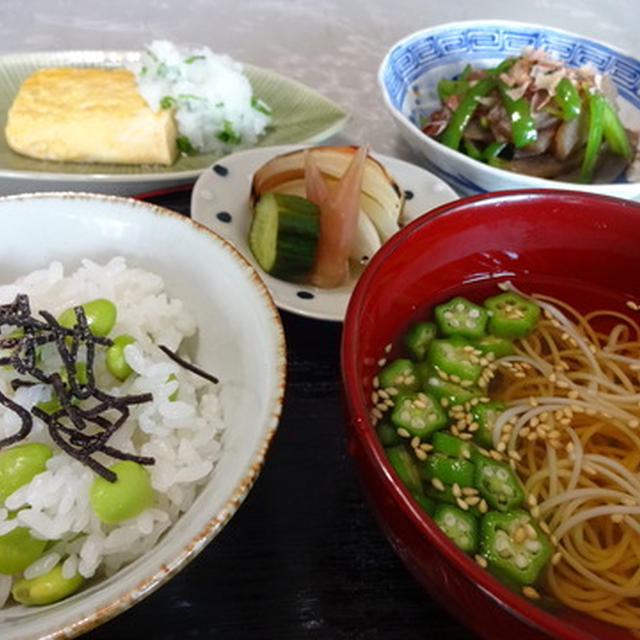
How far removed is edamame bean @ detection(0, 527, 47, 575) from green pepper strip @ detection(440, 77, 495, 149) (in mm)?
1678

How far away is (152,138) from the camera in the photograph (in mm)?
2074

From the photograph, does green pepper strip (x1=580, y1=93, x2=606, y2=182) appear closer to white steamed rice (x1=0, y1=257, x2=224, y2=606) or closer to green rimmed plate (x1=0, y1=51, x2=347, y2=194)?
green rimmed plate (x1=0, y1=51, x2=347, y2=194)

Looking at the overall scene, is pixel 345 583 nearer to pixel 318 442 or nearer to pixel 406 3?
pixel 318 442

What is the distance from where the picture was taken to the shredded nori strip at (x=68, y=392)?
103 centimetres

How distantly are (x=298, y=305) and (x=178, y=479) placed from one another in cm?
59

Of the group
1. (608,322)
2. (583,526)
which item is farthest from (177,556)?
(608,322)

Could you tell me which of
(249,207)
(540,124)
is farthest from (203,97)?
(540,124)

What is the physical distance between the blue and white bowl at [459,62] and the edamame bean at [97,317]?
3.89ft

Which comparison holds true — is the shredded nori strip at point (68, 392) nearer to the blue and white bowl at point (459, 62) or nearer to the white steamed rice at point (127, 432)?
the white steamed rice at point (127, 432)

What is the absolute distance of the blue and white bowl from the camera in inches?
82.4

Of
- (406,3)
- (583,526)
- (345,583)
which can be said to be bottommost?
(345,583)

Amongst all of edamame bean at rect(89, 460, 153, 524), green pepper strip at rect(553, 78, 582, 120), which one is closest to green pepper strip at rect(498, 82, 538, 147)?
green pepper strip at rect(553, 78, 582, 120)

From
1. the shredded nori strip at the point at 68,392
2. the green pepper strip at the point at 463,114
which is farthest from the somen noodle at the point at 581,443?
the green pepper strip at the point at 463,114

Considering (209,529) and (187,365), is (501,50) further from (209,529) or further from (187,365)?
(209,529)
